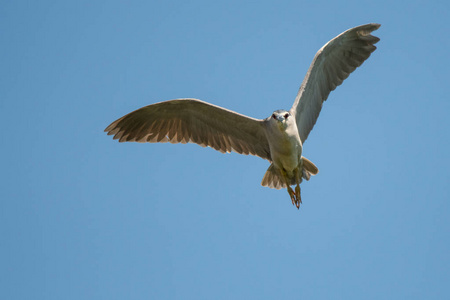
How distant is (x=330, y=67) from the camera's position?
857cm

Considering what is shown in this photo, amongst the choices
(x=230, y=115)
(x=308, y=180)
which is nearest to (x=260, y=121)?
(x=230, y=115)

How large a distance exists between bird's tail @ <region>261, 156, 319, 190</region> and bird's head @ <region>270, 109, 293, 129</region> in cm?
115

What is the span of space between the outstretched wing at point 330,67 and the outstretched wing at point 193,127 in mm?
748

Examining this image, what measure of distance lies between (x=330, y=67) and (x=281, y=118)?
71.8 inches

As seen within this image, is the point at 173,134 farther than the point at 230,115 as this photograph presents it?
Yes

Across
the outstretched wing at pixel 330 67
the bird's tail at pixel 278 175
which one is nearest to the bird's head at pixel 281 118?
the outstretched wing at pixel 330 67

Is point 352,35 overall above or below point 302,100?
above

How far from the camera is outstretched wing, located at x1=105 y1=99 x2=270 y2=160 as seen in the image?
834 cm

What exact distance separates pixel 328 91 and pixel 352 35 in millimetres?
985

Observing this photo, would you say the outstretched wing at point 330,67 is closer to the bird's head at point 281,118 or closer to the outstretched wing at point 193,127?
the bird's head at point 281,118

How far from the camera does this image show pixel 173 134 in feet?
29.0

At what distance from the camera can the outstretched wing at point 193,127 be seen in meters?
8.34

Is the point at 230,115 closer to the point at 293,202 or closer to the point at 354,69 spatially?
the point at 293,202

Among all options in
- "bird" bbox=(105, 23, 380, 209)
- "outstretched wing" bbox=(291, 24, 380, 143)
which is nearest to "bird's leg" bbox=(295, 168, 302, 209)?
"bird" bbox=(105, 23, 380, 209)
